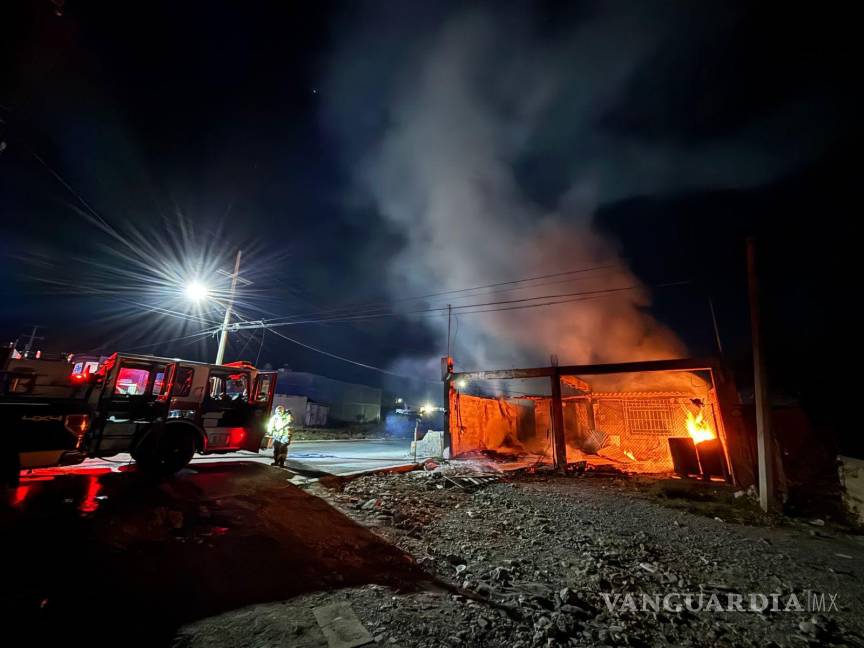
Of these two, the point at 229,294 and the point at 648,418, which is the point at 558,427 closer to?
the point at 648,418

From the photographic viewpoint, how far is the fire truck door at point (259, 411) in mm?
9539

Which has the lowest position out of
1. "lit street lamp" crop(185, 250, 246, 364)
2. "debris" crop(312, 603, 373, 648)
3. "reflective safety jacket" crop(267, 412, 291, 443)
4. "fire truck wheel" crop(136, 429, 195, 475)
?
"debris" crop(312, 603, 373, 648)

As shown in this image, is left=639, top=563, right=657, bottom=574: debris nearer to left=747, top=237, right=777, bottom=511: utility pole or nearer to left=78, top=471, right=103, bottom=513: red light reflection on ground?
left=747, top=237, right=777, bottom=511: utility pole

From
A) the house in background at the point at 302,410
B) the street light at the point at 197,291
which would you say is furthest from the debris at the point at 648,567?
the house in background at the point at 302,410

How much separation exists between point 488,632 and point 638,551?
3498 millimetres

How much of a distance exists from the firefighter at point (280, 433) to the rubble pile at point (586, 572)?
288 centimetres

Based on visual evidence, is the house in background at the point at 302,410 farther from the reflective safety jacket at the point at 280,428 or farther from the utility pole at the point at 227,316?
the reflective safety jacket at the point at 280,428

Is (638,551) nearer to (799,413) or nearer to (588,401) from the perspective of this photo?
(799,413)

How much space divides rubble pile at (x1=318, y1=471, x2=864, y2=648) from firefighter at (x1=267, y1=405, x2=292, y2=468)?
113 inches

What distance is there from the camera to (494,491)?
A: 884cm

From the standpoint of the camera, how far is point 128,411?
7.45 m

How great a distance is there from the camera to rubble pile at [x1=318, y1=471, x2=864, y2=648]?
297cm

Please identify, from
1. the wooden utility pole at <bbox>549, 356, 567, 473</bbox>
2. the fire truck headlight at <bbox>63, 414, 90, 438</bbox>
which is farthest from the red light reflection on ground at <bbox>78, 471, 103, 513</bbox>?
the wooden utility pole at <bbox>549, 356, 567, 473</bbox>

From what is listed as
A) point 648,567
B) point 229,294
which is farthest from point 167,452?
point 229,294
